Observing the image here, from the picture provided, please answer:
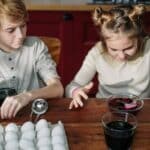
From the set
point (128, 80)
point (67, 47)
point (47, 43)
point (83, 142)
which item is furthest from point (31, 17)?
point (83, 142)

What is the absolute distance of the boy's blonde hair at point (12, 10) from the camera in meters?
1.76

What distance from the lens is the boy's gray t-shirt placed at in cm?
Answer: 193

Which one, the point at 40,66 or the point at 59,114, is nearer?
the point at 59,114

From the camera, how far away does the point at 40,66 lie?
77.5 inches

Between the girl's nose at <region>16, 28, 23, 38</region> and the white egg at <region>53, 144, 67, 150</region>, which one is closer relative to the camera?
the white egg at <region>53, 144, 67, 150</region>

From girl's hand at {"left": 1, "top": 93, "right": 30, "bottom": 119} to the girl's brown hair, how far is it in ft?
1.76

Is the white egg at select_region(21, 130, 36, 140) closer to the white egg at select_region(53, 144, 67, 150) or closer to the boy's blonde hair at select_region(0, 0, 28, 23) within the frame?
the white egg at select_region(53, 144, 67, 150)

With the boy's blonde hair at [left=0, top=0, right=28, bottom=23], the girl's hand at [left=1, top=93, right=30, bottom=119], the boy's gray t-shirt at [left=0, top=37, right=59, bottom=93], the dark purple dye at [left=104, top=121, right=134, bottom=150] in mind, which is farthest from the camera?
the boy's gray t-shirt at [left=0, top=37, right=59, bottom=93]

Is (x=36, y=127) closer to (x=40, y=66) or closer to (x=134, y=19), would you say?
(x=40, y=66)

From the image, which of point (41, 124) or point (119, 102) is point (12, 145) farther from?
point (119, 102)

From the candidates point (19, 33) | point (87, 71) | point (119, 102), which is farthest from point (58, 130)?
point (87, 71)

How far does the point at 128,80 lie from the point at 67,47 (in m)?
1.14

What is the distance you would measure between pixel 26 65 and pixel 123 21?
1.62 ft

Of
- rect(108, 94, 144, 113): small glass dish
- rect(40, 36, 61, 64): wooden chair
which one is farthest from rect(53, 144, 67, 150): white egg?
rect(40, 36, 61, 64): wooden chair
